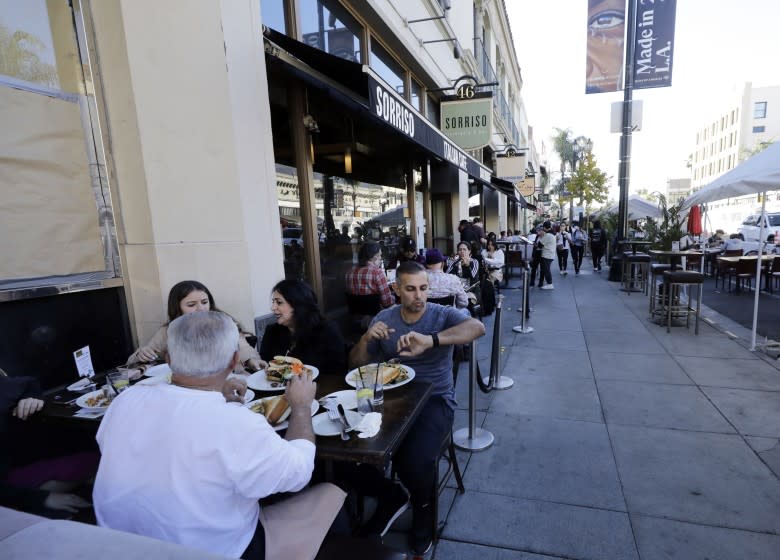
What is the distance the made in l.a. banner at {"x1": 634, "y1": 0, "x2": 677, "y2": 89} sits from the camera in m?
10.4

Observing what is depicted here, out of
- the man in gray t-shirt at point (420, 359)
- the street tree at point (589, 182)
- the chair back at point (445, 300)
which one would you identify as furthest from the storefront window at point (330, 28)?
the street tree at point (589, 182)

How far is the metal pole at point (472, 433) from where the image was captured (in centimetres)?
A: 338

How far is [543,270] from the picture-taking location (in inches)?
453

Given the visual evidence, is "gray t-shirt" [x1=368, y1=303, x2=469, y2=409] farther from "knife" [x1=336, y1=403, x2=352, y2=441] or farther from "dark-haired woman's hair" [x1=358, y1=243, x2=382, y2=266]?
"dark-haired woman's hair" [x1=358, y1=243, x2=382, y2=266]

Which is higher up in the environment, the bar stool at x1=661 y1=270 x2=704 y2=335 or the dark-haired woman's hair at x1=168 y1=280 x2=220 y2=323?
the dark-haired woman's hair at x1=168 y1=280 x2=220 y2=323

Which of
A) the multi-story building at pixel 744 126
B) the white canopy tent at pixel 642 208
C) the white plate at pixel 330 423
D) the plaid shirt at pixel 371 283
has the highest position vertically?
the multi-story building at pixel 744 126

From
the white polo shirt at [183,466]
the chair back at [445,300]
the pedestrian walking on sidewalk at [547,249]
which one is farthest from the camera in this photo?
the pedestrian walking on sidewalk at [547,249]

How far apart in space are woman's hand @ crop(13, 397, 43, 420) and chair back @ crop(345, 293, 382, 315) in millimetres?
3356

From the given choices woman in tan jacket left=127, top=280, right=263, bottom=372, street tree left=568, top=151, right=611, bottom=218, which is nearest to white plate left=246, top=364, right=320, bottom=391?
woman in tan jacket left=127, top=280, right=263, bottom=372

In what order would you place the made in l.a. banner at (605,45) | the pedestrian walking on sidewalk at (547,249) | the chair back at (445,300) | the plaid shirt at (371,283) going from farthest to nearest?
the pedestrian walking on sidewalk at (547,249), the made in l.a. banner at (605,45), the chair back at (445,300), the plaid shirt at (371,283)

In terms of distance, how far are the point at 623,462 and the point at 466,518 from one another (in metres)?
1.39

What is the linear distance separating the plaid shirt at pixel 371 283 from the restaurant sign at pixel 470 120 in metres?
5.02

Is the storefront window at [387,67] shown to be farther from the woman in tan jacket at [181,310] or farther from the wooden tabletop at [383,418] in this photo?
the wooden tabletop at [383,418]

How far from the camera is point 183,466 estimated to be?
4.23ft
